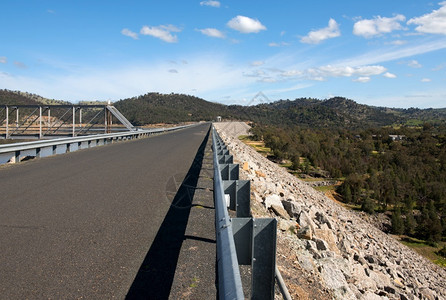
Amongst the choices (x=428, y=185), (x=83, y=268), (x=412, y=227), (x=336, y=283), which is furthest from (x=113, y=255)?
(x=428, y=185)

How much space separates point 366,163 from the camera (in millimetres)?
61625

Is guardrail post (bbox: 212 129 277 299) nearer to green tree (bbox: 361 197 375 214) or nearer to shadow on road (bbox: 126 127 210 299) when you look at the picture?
shadow on road (bbox: 126 127 210 299)

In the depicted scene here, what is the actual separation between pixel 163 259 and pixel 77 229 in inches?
67.9

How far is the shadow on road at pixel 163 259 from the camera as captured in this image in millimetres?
3379

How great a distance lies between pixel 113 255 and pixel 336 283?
3674 millimetres

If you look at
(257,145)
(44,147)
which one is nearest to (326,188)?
(257,145)

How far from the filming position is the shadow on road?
3.38m

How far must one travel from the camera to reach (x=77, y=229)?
5.18m

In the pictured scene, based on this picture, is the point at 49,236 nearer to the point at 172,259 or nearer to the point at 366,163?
the point at 172,259

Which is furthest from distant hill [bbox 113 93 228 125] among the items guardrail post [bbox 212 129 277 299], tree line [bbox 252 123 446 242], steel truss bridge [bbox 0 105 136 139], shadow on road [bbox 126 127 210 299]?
guardrail post [bbox 212 129 277 299]

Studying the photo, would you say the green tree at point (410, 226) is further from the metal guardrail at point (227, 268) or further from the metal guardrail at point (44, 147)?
the metal guardrail at point (227, 268)

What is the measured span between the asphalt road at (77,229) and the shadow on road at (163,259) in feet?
0.29

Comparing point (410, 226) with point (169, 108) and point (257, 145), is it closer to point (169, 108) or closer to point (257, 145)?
point (257, 145)

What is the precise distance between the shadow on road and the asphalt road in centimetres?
9
